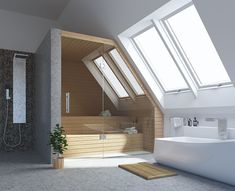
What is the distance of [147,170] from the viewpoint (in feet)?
12.2

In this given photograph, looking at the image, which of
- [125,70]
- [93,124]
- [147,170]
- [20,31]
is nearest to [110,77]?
[125,70]

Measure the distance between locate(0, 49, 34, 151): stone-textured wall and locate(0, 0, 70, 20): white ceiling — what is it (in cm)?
110

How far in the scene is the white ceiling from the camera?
5742 millimetres

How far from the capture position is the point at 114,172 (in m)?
3.70

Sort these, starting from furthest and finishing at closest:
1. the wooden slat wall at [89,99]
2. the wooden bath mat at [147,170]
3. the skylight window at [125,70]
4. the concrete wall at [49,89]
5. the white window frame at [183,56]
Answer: the skylight window at [125,70] → the wooden slat wall at [89,99] → the concrete wall at [49,89] → the white window frame at [183,56] → the wooden bath mat at [147,170]

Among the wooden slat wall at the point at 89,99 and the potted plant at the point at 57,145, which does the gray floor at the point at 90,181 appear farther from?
the wooden slat wall at the point at 89,99

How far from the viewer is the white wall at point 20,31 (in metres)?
6.16

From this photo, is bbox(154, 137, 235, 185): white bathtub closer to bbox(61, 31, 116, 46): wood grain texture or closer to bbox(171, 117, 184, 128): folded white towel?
bbox(171, 117, 184, 128): folded white towel

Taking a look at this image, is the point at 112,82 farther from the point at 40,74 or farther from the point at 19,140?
the point at 19,140

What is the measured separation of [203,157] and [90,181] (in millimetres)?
1559

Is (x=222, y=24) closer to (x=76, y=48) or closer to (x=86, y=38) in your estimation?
(x=86, y=38)

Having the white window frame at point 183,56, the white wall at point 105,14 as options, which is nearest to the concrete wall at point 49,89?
the white wall at point 105,14

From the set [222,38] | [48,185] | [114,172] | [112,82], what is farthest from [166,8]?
[48,185]

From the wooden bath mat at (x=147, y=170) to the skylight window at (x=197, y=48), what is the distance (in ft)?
5.68
